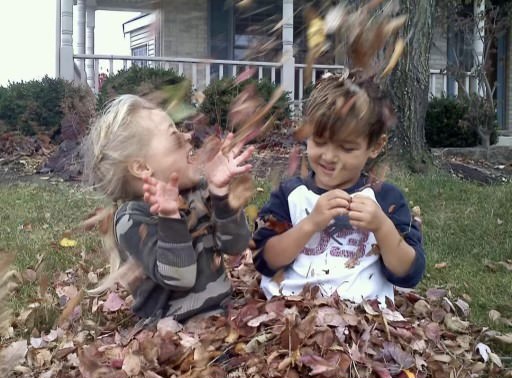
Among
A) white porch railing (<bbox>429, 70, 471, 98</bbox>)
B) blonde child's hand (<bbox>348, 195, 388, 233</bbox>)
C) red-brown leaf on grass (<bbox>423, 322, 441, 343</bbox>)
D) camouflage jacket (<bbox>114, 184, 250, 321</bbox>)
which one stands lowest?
red-brown leaf on grass (<bbox>423, 322, 441, 343</bbox>)

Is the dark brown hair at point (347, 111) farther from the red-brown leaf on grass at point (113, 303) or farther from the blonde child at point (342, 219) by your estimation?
the red-brown leaf on grass at point (113, 303)

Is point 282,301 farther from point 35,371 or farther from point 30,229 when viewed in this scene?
point 30,229

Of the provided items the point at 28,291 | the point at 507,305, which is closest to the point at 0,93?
the point at 28,291

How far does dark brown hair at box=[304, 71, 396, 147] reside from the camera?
7.45 ft

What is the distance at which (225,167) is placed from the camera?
7.15 ft

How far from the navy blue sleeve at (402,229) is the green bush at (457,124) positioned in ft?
25.3

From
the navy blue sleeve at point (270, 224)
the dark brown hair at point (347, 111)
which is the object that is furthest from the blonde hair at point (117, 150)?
the dark brown hair at point (347, 111)

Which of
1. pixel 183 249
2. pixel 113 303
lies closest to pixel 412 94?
pixel 113 303

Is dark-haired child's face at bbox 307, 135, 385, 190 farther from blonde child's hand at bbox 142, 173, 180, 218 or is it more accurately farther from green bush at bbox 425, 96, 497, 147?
green bush at bbox 425, 96, 497, 147

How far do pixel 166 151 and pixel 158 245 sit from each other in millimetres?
297

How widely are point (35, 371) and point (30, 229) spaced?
9.66 feet

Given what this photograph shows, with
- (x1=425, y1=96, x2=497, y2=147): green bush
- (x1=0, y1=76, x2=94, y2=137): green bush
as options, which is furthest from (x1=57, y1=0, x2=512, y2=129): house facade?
(x1=425, y1=96, x2=497, y2=147): green bush

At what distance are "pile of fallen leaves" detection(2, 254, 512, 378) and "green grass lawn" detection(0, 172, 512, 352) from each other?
100cm

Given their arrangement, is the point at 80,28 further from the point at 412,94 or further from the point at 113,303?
the point at 113,303
